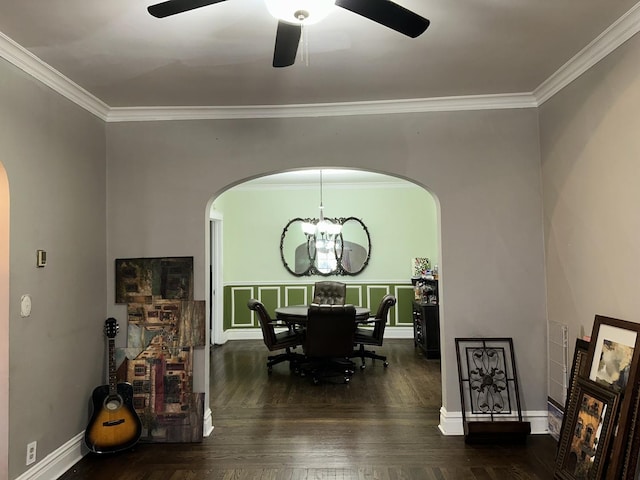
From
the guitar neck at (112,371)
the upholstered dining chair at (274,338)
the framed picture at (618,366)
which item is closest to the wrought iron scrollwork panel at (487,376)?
the framed picture at (618,366)

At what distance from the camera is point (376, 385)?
4.66 meters

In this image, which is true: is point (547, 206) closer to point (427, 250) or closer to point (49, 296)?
point (49, 296)

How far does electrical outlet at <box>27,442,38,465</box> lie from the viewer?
257cm

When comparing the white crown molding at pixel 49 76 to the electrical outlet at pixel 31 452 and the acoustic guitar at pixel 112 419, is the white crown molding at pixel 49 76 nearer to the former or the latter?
the acoustic guitar at pixel 112 419

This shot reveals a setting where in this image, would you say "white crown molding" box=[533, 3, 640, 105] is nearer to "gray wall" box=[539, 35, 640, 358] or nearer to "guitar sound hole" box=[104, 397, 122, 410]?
"gray wall" box=[539, 35, 640, 358]

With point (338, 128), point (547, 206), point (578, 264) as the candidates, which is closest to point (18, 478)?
point (338, 128)

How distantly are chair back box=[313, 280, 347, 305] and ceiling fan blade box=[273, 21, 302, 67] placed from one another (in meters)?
4.22

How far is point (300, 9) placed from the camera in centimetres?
153

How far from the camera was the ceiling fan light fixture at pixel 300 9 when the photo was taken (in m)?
1.51

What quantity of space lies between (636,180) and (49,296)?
352cm

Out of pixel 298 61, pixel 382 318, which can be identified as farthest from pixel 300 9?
pixel 382 318

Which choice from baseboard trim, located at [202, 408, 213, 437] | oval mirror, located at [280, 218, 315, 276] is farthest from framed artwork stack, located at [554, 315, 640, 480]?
oval mirror, located at [280, 218, 315, 276]

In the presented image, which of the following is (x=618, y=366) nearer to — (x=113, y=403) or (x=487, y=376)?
(x=487, y=376)

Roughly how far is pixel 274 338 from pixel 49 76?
134 inches
